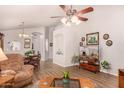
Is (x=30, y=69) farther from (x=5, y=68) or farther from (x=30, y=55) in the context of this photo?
(x=30, y=55)

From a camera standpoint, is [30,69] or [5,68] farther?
[30,69]

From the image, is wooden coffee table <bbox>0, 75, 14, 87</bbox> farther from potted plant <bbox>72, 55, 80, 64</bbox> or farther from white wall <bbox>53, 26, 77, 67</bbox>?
potted plant <bbox>72, 55, 80, 64</bbox>

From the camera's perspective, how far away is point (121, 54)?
390 centimetres

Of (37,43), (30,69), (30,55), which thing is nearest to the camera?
(30,69)

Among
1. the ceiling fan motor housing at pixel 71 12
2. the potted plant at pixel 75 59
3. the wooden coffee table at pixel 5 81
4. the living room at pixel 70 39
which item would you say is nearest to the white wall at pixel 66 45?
the living room at pixel 70 39

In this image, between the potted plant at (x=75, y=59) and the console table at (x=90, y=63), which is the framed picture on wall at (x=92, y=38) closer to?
the console table at (x=90, y=63)

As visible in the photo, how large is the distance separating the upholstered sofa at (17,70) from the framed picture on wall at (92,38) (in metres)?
2.60

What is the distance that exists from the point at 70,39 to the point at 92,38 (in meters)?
1.15

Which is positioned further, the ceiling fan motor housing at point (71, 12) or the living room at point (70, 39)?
the living room at point (70, 39)

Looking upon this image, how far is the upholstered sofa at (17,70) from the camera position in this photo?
3.08 metres

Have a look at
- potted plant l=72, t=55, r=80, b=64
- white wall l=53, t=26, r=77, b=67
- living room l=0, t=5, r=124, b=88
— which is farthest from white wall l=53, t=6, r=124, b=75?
potted plant l=72, t=55, r=80, b=64

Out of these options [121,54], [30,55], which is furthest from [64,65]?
[121,54]
